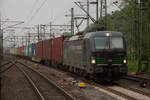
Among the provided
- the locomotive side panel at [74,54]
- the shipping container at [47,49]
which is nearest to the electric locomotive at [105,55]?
the locomotive side panel at [74,54]

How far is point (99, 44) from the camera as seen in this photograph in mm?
13953

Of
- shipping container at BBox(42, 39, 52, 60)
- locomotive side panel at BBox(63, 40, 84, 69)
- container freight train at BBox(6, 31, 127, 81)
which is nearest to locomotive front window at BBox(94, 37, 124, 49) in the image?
container freight train at BBox(6, 31, 127, 81)

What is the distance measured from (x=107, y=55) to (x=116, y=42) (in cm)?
102

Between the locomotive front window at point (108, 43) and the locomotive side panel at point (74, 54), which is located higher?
the locomotive front window at point (108, 43)

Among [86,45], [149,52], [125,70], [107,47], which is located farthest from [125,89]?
[149,52]

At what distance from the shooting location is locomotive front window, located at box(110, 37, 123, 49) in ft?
45.8

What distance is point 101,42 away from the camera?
46.0 ft

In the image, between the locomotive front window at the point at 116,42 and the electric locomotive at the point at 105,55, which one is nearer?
the electric locomotive at the point at 105,55

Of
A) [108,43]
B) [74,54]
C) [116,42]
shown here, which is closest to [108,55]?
[108,43]

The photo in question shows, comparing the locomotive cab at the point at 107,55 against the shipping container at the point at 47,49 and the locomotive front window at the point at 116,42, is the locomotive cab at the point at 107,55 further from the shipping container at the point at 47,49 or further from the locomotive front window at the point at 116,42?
the shipping container at the point at 47,49

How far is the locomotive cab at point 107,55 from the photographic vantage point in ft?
44.7

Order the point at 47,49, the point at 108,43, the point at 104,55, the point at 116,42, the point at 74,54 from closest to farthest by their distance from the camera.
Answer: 1. the point at 104,55
2. the point at 108,43
3. the point at 116,42
4. the point at 74,54
5. the point at 47,49

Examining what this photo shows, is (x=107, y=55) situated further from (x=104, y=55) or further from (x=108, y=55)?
(x=104, y=55)

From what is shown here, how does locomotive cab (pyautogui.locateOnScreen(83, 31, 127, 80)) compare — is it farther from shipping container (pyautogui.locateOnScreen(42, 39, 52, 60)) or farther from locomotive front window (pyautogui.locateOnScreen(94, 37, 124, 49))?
shipping container (pyautogui.locateOnScreen(42, 39, 52, 60))
